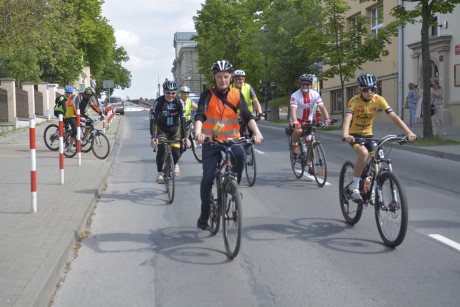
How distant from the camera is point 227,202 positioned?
5895 mm

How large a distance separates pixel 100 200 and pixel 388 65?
24721mm

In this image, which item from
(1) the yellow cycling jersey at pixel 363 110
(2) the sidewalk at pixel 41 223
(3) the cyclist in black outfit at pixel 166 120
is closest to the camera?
(2) the sidewalk at pixel 41 223

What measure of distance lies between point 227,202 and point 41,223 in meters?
2.36

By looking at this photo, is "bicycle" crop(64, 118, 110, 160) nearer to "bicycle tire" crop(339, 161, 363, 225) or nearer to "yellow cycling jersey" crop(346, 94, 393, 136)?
"bicycle tire" crop(339, 161, 363, 225)

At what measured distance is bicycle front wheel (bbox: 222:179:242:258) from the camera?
5.51m

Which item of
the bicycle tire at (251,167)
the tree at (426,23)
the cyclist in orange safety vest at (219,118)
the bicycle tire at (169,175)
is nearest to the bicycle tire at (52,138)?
the bicycle tire at (251,167)

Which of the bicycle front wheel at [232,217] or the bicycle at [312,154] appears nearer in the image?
the bicycle front wheel at [232,217]

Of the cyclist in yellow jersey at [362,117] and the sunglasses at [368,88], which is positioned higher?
the sunglasses at [368,88]

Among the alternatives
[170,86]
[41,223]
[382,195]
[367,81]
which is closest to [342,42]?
[170,86]

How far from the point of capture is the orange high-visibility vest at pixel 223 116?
6254 mm

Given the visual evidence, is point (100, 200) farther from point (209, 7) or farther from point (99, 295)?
point (209, 7)

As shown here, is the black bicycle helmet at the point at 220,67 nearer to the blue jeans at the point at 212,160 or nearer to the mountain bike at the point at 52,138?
the blue jeans at the point at 212,160

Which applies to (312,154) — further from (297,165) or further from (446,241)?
(446,241)

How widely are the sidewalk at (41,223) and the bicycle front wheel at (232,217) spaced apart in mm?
1531
